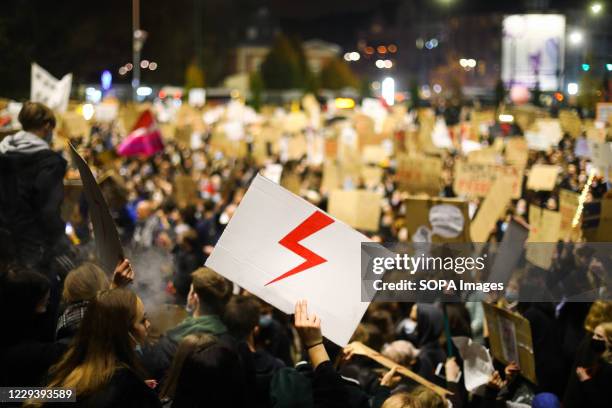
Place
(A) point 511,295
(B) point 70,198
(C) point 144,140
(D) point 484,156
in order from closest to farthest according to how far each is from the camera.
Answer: (A) point 511,295 < (B) point 70,198 < (D) point 484,156 < (C) point 144,140

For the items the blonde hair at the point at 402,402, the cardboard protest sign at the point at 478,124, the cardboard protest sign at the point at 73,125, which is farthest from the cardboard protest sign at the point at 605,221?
the cardboard protest sign at the point at 478,124

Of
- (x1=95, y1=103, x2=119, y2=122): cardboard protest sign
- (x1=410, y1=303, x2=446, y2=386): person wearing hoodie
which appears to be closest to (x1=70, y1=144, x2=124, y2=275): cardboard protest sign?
(x1=410, y1=303, x2=446, y2=386): person wearing hoodie

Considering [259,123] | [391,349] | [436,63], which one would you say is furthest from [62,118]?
[436,63]

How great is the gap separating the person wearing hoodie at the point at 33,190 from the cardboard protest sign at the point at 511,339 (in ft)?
9.01

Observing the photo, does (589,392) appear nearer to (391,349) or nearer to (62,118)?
(391,349)

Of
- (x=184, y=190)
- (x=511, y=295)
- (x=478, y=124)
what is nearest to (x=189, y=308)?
(x=511, y=295)

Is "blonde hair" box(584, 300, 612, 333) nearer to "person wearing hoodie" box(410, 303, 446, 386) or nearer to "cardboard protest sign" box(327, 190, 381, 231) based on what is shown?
"person wearing hoodie" box(410, 303, 446, 386)

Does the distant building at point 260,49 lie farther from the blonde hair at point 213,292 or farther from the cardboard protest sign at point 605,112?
the blonde hair at point 213,292

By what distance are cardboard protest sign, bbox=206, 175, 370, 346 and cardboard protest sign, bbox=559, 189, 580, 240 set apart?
3639 mm

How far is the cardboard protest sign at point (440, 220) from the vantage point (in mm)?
Result: 7398

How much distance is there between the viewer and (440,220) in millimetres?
7449

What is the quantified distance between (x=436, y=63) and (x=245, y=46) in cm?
2917

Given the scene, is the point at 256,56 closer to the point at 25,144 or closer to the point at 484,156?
the point at 484,156

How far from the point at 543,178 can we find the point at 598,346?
6.67 metres
